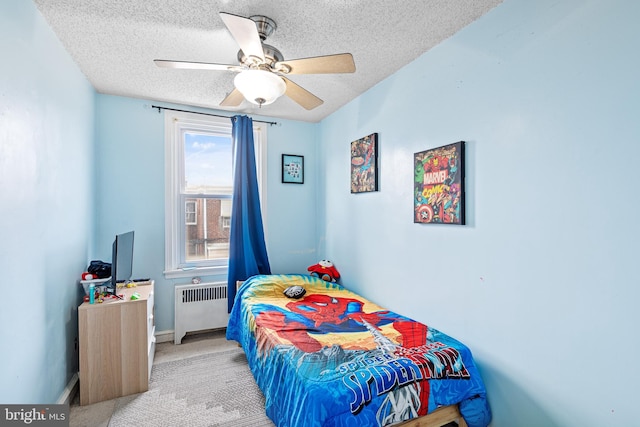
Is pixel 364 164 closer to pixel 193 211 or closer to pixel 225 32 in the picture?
pixel 225 32

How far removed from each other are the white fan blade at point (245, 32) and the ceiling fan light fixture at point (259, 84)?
99 mm

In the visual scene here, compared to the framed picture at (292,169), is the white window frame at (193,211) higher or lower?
lower

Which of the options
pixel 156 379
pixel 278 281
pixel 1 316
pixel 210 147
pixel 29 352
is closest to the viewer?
pixel 1 316

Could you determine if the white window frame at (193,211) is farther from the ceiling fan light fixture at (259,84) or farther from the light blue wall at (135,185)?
the ceiling fan light fixture at (259,84)

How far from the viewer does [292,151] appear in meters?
3.77

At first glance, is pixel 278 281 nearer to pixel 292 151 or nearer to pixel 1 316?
pixel 292 151

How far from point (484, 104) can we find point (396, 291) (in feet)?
4.94

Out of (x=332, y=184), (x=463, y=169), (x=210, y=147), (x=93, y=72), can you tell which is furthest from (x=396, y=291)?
(x=93, y=72)

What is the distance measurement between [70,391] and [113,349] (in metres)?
0.37

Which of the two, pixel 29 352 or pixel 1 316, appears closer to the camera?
pixel 1 316

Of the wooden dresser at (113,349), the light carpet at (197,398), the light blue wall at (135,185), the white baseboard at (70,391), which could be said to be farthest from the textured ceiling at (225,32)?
the light carpet at (197,398)

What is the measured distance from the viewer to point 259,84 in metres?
1.69

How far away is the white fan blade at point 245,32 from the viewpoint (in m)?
1.36

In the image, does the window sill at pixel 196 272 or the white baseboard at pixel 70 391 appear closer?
the white baseboard at pixel 70 391
